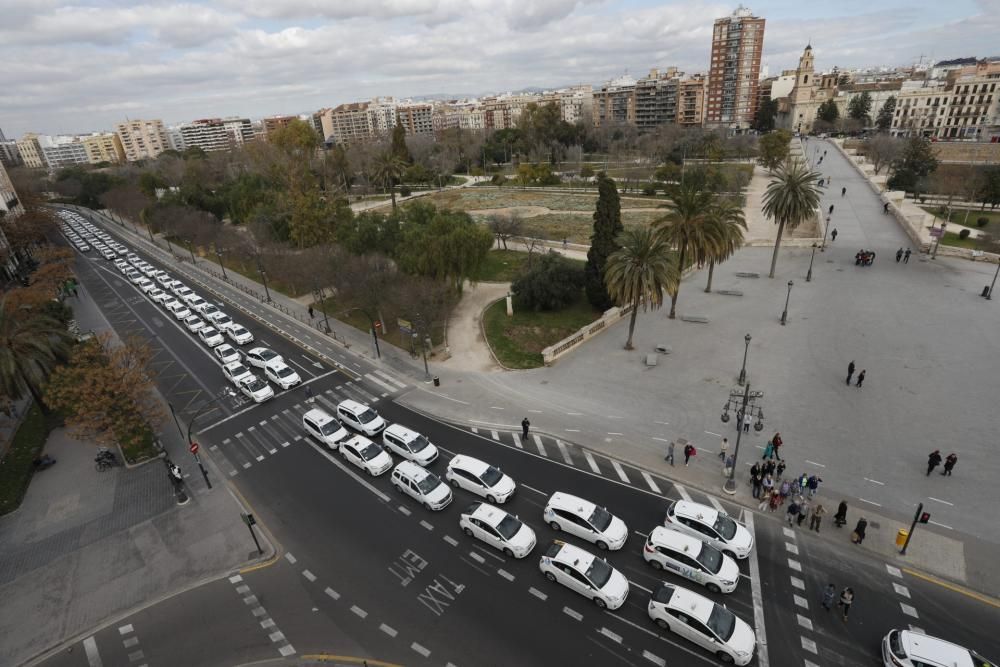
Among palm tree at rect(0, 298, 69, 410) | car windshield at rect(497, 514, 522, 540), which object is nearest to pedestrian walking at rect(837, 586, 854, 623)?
car windshield at rect(497, 514, 522, 540)

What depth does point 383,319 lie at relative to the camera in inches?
1697

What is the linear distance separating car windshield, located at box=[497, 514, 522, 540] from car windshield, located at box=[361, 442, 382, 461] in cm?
876

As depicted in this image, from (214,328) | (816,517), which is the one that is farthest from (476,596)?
(214,328)

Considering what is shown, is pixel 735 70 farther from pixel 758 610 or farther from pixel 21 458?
pixel 21 458

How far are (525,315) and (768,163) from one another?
8218 cm

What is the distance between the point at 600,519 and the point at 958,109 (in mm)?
165438

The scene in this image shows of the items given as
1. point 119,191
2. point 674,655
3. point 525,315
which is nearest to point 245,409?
point 525,315

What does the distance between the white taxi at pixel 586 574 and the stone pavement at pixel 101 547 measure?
13.2 meters

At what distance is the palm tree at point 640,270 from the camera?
32.7m

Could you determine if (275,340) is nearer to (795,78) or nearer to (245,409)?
(245,409)

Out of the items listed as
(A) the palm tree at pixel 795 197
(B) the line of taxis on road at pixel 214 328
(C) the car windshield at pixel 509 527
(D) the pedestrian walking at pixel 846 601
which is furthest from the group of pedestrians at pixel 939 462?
(B) the line of taxis on road at pixel 214 328

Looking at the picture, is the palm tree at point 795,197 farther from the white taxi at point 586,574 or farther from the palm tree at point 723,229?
the white taxi at point 586,574

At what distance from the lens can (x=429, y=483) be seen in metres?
23.0

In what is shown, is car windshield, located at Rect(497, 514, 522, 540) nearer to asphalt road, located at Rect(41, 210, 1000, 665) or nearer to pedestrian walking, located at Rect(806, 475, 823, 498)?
asphalt road, located at Rect(41, 210, 1000, 665)
